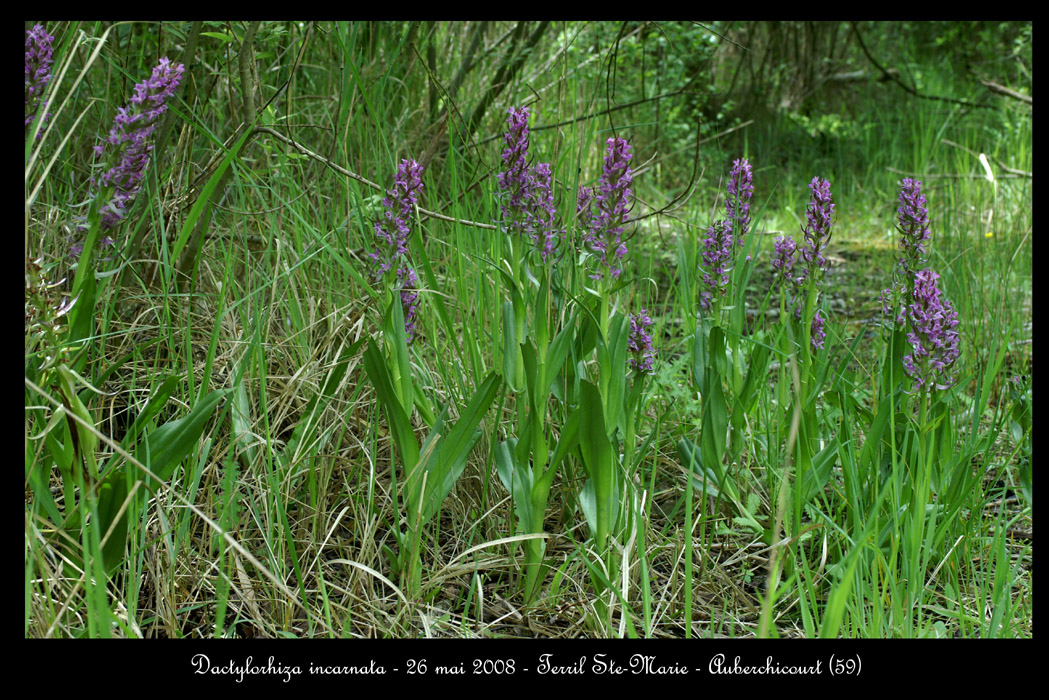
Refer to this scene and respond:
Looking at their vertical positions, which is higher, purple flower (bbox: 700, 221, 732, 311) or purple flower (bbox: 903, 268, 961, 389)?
purple flower (bbox: 700, 221, 732, 311)

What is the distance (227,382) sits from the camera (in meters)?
2.18

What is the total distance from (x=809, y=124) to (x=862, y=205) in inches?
112

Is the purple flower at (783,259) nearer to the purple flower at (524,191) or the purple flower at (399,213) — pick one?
the purple flower at (524,191)

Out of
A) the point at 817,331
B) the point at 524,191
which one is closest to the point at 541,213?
the point at 524,191

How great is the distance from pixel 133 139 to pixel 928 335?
1.75 meters

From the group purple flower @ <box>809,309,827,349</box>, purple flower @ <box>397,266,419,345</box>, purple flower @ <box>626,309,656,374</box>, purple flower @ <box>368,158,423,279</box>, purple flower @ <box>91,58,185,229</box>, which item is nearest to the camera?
purple flower @ <box>91,58,185,229</box>

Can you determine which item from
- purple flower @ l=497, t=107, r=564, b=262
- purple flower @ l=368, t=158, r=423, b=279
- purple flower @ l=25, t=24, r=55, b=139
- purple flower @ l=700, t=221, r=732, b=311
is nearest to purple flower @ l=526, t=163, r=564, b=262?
purple flower @ l=497, t=107, r=564, b=262

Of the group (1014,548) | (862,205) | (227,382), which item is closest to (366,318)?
(227,382)

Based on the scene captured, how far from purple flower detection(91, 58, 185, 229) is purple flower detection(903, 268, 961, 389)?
1659 mm

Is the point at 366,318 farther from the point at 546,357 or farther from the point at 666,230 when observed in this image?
the point at 666,230

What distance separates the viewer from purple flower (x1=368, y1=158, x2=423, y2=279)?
1.65 meters

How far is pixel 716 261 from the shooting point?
2080 millimetres

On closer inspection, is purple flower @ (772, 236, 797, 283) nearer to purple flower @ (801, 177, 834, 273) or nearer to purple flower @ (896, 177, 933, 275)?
purple flower @ (801, 177, 834, 273)

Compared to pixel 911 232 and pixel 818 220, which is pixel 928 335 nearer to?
pixel 911 232
